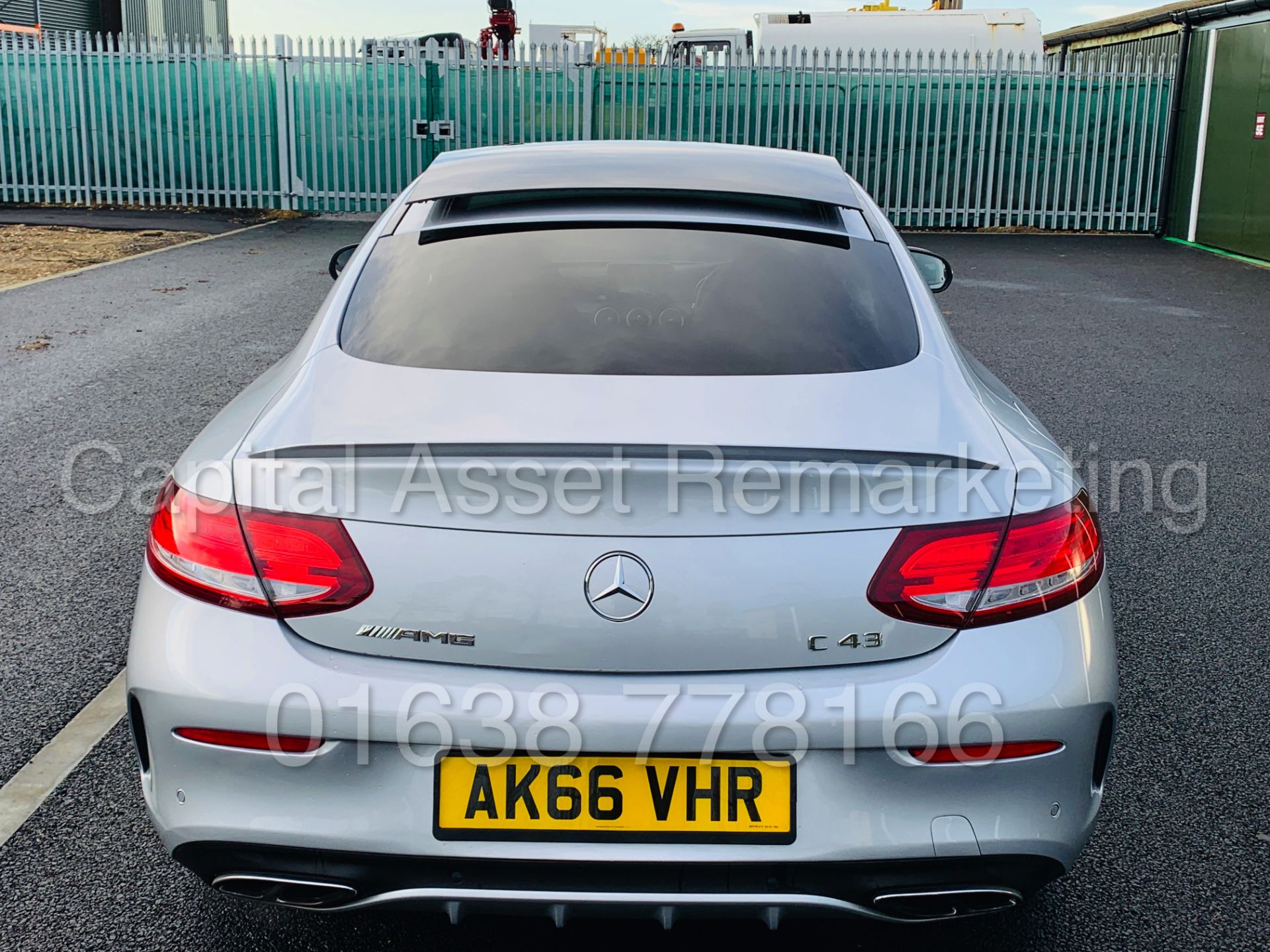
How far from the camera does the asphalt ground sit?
2.61m

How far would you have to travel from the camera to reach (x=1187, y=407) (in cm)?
784

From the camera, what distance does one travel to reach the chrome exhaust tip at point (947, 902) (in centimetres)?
211

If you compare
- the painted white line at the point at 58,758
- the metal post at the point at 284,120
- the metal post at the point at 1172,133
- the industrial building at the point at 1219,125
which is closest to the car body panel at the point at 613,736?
the painted white line at the point at 58,758

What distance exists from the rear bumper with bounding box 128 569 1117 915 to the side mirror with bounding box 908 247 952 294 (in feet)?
7.34

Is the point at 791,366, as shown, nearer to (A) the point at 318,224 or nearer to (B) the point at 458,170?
(B) the point at 458,170

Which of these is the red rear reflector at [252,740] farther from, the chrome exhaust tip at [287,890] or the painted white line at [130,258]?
the painted white line at [130,258]

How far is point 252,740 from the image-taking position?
6.89 feet

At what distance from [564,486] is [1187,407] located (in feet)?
21.9

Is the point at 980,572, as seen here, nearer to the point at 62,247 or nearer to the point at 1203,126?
the point at 62,247

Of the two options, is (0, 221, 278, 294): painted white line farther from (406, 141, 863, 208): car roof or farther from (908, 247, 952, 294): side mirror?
(908, 247, 952, 294): side mirror

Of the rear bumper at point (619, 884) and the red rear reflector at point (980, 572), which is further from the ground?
the red rear reflector at point (980, 572)

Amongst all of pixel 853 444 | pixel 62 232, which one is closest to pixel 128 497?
pixel 853 444

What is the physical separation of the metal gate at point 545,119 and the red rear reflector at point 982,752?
58.5 feet

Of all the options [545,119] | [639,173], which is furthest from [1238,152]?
[639,173]
